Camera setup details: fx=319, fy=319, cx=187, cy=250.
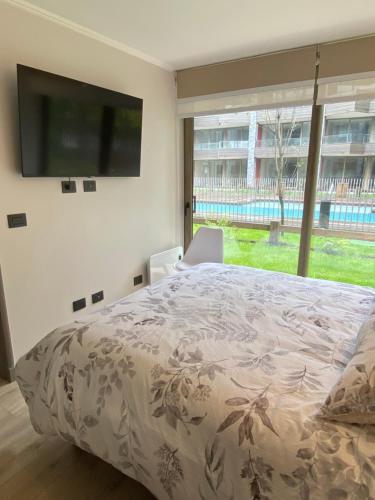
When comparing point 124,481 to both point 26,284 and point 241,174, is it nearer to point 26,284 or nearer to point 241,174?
point 26,284

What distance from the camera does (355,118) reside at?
277 cm

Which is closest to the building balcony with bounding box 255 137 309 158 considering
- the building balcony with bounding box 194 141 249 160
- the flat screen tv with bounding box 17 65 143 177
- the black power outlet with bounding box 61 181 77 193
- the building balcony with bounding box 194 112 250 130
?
the building balcony with bounding box 194 141 249 160

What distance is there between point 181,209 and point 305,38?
6.61 ft

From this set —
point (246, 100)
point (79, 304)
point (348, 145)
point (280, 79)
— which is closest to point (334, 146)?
point (348, 145)

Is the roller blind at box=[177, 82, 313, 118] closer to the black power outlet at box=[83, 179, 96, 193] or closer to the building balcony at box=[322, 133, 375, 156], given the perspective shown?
the building balcony at box=[322, 133, 375, 156]

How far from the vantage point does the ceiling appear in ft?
6.72

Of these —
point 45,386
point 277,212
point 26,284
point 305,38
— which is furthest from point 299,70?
point 45,386

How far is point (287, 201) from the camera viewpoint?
321 cm

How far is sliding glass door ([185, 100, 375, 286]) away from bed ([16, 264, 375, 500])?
4.44 ft

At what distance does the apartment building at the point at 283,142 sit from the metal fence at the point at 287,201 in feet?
0.25

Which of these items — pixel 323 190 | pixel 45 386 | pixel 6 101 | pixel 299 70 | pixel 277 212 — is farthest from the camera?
pixel 277 212

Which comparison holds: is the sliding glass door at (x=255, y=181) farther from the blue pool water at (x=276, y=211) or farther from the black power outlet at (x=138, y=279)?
the black power outlet at (x=138, y=279)

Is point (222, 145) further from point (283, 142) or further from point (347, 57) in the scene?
point (347, 57)

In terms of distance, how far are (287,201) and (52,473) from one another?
2.82m
